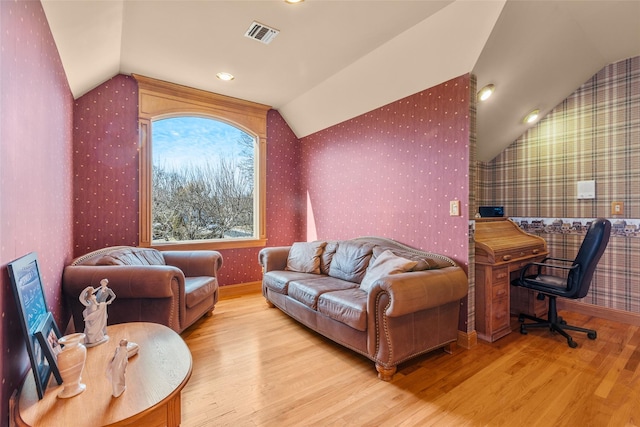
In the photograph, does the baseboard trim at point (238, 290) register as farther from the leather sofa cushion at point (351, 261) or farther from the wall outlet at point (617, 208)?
the wall outlet at point (617, 208)

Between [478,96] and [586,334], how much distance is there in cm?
242

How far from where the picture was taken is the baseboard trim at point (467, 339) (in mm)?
2443

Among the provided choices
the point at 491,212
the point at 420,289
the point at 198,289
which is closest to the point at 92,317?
the point at 198,289

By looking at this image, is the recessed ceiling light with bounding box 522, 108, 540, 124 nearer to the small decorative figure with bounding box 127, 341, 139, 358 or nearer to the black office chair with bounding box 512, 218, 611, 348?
the black office chair with bounding box 512, 218, 611, 348

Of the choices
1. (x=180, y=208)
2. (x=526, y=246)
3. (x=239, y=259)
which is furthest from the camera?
(x=239, y=259)

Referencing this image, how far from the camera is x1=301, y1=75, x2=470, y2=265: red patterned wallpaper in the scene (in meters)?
2.50

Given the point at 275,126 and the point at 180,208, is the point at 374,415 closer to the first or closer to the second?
the point at 180,208

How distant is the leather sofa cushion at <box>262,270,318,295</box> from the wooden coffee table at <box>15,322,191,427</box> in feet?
5.35

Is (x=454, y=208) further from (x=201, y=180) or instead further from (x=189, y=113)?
(x=189, y=113)

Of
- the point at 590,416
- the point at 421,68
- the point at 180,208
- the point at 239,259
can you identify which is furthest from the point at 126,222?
the point at 590,416

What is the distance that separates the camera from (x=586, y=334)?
8.79 feet

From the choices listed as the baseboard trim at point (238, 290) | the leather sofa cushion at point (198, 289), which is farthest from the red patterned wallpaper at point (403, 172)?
the leather sofa cushion at point (198, 289)

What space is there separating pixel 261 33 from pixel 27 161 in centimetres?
193

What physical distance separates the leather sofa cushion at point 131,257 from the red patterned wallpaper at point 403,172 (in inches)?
85.5
